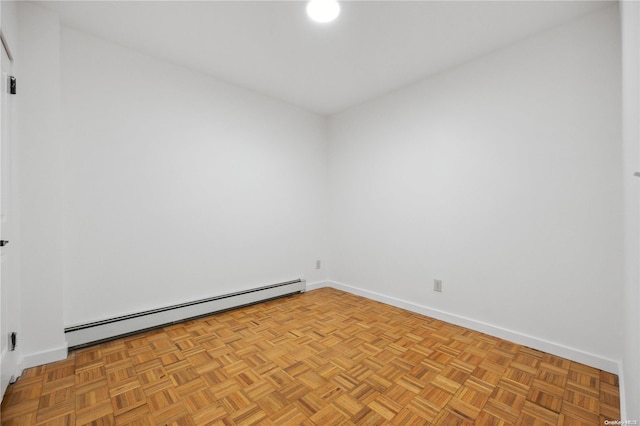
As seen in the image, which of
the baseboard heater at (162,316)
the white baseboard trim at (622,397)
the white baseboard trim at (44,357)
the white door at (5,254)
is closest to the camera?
the white baseboard trim at (622,397)

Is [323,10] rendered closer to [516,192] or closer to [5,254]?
[516,192]

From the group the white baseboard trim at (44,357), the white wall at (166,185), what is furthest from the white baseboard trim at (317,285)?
the white baseboard trim at (44,357)

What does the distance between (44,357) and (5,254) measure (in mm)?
794

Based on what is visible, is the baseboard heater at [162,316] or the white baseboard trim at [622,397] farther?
the baseboard heater at [162,316]

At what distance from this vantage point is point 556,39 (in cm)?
211

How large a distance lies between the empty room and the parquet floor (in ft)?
0.05

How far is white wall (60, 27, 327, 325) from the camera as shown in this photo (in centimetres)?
222

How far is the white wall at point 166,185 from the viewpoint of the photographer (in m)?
2.22

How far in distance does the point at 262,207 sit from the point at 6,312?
7.13 feet

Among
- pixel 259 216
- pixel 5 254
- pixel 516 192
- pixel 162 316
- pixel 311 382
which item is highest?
pixel 516 192

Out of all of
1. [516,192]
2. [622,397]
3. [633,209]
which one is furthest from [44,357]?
[516,192]

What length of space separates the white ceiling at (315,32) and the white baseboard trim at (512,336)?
240 centimetres

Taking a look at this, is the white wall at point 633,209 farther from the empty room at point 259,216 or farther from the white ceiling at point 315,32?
the white ceiling at point 315,32

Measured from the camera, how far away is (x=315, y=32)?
2.21 m
